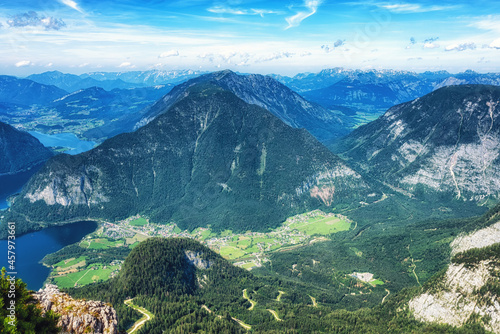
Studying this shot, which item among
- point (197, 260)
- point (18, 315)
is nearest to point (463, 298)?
point (197, 260)

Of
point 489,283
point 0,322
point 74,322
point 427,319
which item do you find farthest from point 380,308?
point 0,322

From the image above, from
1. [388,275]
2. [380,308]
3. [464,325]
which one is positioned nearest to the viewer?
[464,325]

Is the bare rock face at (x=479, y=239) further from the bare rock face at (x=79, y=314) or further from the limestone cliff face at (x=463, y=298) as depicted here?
the bare rock face at (x=79, y=314)

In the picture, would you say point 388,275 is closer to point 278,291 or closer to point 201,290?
point 278,291

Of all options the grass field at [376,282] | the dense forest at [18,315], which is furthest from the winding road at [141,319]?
the grass field at [376,282]

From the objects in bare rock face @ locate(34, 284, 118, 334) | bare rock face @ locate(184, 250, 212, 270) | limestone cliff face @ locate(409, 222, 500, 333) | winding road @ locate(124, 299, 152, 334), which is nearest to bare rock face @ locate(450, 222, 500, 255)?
limestone cliff face @ locate(409, 222, 500, 333)

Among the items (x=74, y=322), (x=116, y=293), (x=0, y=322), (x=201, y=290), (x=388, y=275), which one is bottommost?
(x=388, y=275)
